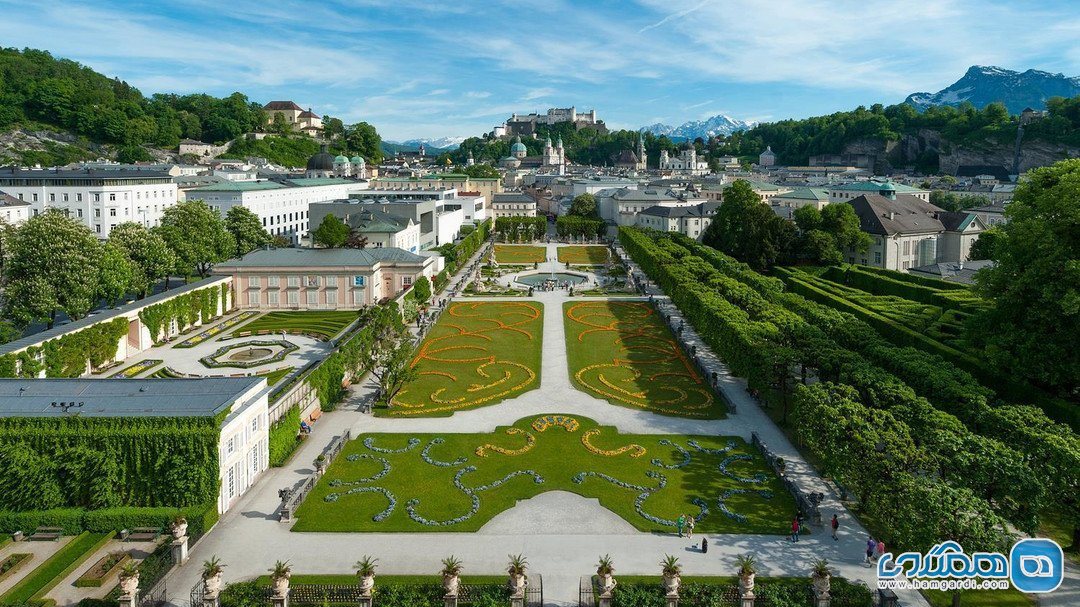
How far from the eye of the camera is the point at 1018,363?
3581cm

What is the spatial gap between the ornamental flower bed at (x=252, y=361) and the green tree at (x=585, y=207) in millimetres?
90928

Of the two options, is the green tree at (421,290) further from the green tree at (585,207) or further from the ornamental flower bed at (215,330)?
the green tree at (585,207)

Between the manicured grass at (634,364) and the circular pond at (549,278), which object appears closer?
the manicured grass at (634,364)

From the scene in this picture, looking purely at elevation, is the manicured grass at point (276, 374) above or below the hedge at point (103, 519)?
above

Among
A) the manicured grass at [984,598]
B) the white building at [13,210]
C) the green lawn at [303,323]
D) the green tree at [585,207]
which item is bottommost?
the manicured grass at [984,598]

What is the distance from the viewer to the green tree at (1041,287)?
34.9 meters

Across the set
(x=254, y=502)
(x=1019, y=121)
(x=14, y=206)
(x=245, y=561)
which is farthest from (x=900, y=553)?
(x=1019, y=121)

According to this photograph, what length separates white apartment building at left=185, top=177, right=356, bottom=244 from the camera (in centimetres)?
9119

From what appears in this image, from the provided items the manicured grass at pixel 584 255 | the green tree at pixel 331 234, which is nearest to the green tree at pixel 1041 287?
the green tree at pixel 331 234

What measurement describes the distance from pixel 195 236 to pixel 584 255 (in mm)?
58830

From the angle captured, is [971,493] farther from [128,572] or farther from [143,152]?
[143,152]

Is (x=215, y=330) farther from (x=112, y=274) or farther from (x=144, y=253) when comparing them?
(x=144, y=253)

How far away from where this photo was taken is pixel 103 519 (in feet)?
83.0

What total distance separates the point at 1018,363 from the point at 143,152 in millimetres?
156937
